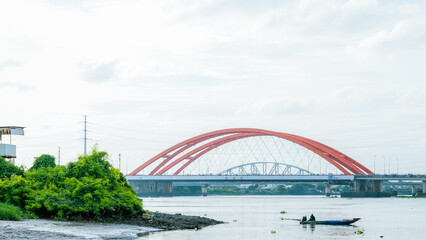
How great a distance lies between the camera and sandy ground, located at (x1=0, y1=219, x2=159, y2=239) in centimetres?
3095

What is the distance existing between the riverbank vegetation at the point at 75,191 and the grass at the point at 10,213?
63.4 inches

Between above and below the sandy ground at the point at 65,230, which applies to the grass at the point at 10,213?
above

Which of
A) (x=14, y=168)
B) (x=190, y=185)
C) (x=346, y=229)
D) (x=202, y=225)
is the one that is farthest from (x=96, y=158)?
(x=190, y=185)

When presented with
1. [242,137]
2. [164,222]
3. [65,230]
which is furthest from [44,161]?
[242,137]

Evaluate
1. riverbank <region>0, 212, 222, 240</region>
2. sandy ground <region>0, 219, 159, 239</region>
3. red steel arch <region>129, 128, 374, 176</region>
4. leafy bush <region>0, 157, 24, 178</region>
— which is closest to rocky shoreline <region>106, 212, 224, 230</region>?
riverbank <region>0, 212, 222, 240</region>

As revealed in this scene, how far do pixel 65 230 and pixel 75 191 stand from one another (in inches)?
260

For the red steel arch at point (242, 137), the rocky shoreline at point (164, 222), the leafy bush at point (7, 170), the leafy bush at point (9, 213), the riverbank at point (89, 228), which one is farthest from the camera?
the red steel arch at point (242, 137)

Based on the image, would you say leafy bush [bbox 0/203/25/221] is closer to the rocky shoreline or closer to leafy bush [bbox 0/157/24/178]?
the rocky shoreline

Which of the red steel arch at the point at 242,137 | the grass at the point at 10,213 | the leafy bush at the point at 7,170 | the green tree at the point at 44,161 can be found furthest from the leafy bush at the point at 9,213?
the red steel arch at the point at 242,137

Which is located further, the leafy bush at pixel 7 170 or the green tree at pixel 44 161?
the green tree at pixel 44 161

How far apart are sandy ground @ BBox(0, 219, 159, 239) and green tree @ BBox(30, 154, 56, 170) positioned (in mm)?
15118

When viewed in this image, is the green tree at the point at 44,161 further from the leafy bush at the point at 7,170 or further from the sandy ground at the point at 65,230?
the sandy ground at the point at 65,230

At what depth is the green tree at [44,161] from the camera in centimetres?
5331

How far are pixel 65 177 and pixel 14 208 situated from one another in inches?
206
